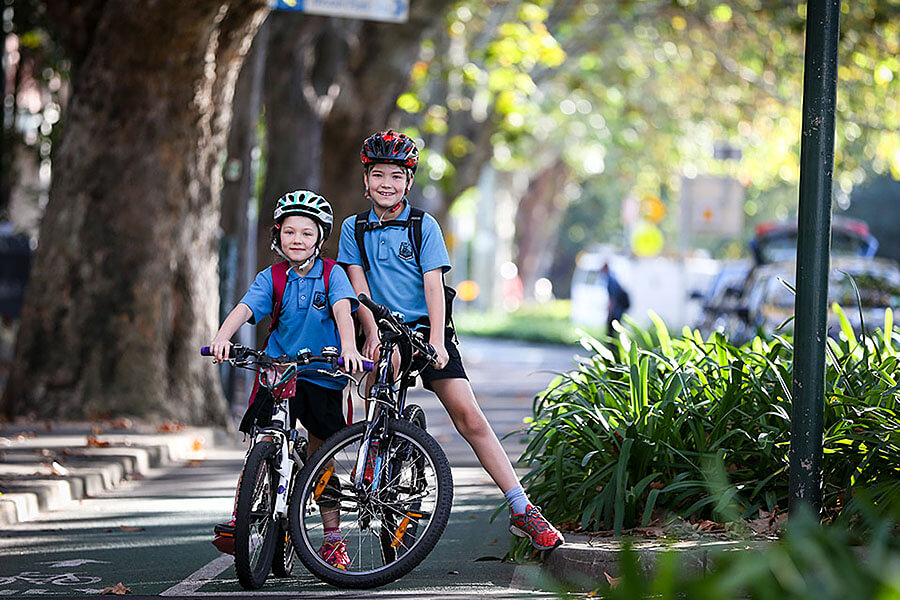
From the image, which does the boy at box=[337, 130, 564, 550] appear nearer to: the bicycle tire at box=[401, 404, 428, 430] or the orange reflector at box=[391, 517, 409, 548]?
the bicycle tire at box=[401, 404, 428, 430]

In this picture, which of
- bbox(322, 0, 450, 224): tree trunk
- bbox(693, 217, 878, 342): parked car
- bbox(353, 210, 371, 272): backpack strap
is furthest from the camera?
bbox(322, 0, 450, 224): tree trunk

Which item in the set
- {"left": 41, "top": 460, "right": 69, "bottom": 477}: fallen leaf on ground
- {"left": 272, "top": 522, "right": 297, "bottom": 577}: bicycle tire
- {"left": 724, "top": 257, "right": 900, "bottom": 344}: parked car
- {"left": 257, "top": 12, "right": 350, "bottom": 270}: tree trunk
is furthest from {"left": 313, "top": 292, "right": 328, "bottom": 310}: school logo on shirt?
{"left": 257, "top": 12, "right": 350, "bottom": 270}: tree trunk

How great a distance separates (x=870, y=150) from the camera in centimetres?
3030

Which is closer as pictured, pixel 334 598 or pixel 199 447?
pixel 334 598

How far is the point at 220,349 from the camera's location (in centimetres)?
664

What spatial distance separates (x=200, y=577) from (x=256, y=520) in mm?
967

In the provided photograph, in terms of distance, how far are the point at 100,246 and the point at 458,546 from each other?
7.01 m

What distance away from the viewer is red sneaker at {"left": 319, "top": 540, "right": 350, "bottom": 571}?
684 cm

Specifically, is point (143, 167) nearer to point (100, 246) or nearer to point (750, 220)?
point (100, 246)

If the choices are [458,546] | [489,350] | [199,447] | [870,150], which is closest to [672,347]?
[458,546]

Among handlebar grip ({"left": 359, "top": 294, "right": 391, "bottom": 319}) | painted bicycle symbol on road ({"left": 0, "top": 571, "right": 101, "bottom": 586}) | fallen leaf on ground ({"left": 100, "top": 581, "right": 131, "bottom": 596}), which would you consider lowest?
painted bicycle symbol on road ({"left": 0, "top": 571, "right": 101, "bottom": 586})

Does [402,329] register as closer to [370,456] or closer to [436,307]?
[436,307]

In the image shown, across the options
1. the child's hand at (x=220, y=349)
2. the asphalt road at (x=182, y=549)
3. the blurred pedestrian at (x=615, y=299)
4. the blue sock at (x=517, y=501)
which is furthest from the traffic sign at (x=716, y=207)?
the child's hand at (x=220, y=349)

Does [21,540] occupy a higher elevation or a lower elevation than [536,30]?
lower
